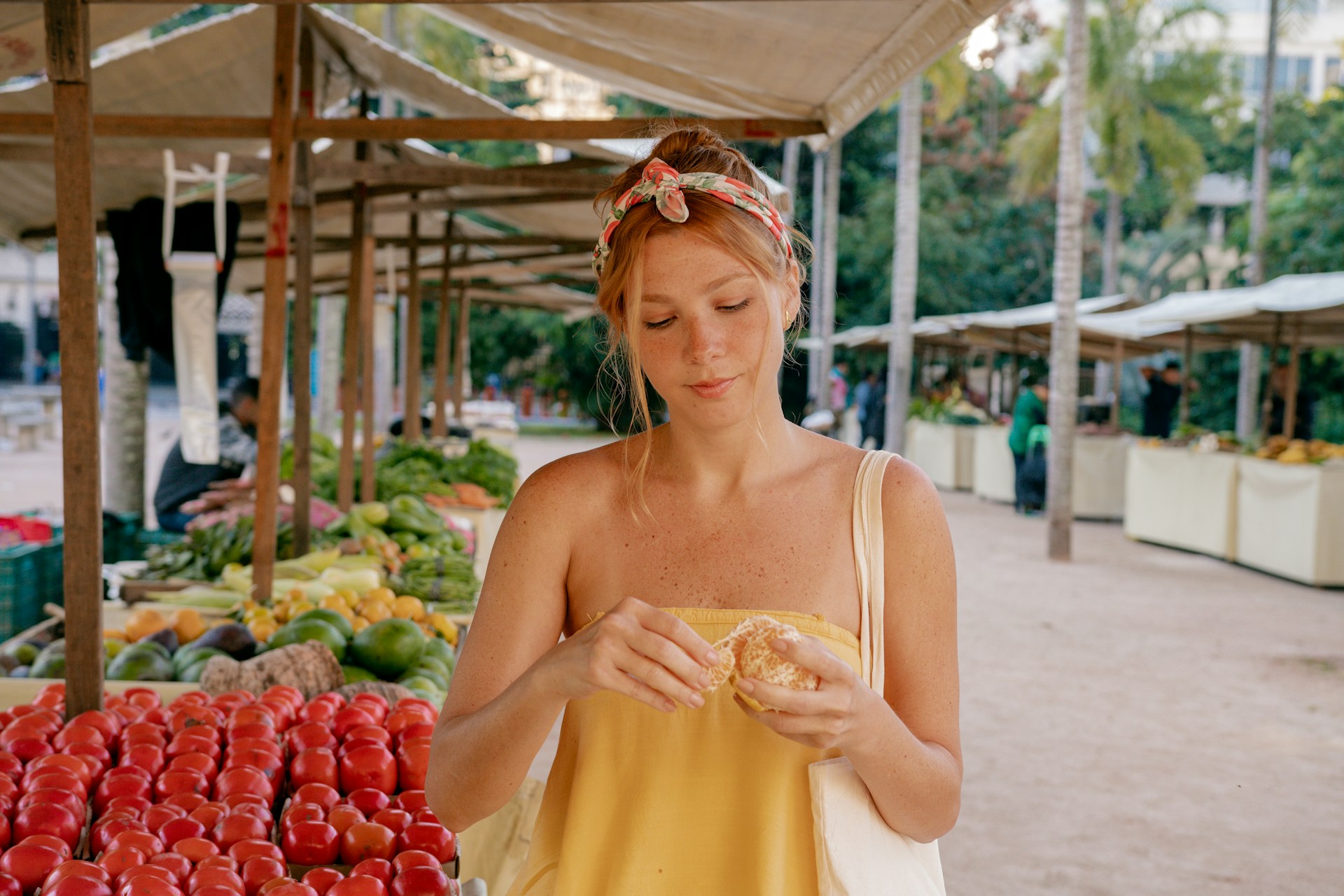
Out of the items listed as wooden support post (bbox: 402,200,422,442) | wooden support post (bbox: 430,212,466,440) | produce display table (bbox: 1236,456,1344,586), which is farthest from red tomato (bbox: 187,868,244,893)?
produce display table (bbox: 1236,456,1344,586)

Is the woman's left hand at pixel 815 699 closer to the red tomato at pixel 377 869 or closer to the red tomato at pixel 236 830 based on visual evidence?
the red tomato at pixel 377 869

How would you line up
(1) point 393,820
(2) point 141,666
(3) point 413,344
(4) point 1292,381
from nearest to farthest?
(1) point 393,820
(2) point 141,666
(3) point 413,344
(4) point 1292,381

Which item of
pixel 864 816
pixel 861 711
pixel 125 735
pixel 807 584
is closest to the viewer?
pixel 861 711

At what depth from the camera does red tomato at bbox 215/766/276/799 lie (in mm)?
A: 2502

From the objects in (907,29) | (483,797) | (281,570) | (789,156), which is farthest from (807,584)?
(789,156)

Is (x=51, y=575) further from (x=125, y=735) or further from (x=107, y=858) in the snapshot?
(x=107, y=858)

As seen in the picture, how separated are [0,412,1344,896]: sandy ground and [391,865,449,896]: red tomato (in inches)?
104

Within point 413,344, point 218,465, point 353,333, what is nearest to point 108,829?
point 353,333

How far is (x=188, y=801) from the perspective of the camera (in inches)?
95.0

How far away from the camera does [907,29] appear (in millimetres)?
3605

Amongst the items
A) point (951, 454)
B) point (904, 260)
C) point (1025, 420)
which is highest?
point (904, 260)

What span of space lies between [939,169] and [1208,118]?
28.1 ft

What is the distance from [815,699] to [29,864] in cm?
160

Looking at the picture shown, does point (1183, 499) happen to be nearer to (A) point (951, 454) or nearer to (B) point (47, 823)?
(A) point (951, 454)
